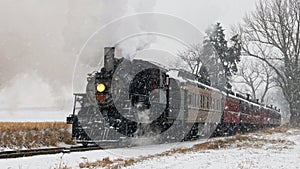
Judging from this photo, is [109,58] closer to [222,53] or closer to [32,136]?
[32,136]

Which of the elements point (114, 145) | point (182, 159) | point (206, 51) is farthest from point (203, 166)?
point (206, 51)

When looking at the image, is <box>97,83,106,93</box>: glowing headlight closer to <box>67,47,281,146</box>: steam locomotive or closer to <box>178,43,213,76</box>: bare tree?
<box>67,47,281,146</box>: steam locomotive

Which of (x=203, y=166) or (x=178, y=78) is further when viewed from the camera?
(x=178, y=78)

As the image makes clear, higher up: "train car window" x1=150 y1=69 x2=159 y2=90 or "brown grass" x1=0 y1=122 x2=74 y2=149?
"train car window" x1=150 y1=69 x2=159 y2=90

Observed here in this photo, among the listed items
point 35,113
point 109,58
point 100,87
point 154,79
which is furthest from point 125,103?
point 35,113

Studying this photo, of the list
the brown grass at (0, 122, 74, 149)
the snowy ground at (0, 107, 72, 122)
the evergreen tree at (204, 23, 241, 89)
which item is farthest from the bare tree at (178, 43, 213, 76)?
the brown grass at (0, 122, 74, 149)

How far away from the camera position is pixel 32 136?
56.0ft

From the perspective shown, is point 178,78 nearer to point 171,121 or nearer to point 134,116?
point 171,121

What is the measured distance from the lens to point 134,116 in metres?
15.5

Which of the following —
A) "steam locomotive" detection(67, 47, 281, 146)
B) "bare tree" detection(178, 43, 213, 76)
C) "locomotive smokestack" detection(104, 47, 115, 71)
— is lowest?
"steam locomotive" detection(67, 47, 281, 146)

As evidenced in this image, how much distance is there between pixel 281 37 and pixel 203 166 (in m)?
34.6

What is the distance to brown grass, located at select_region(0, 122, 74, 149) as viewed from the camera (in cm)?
1619

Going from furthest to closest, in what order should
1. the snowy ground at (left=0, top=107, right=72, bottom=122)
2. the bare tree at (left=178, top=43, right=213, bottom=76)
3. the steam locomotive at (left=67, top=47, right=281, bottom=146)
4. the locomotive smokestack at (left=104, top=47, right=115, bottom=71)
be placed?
the bare tree at (left=178, top=43, right=213, bottom=76) < the snowy ground at (left=0, top=107, right=72, bottom=122) < the locomotive smokestack at (left=104, top=47, right=115, bottom=71) < the steam locomotive at (left=67, top=47, right=281, bottom=146)

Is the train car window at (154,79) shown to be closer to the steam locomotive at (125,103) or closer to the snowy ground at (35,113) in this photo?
the steam locomotive at (125,103)
